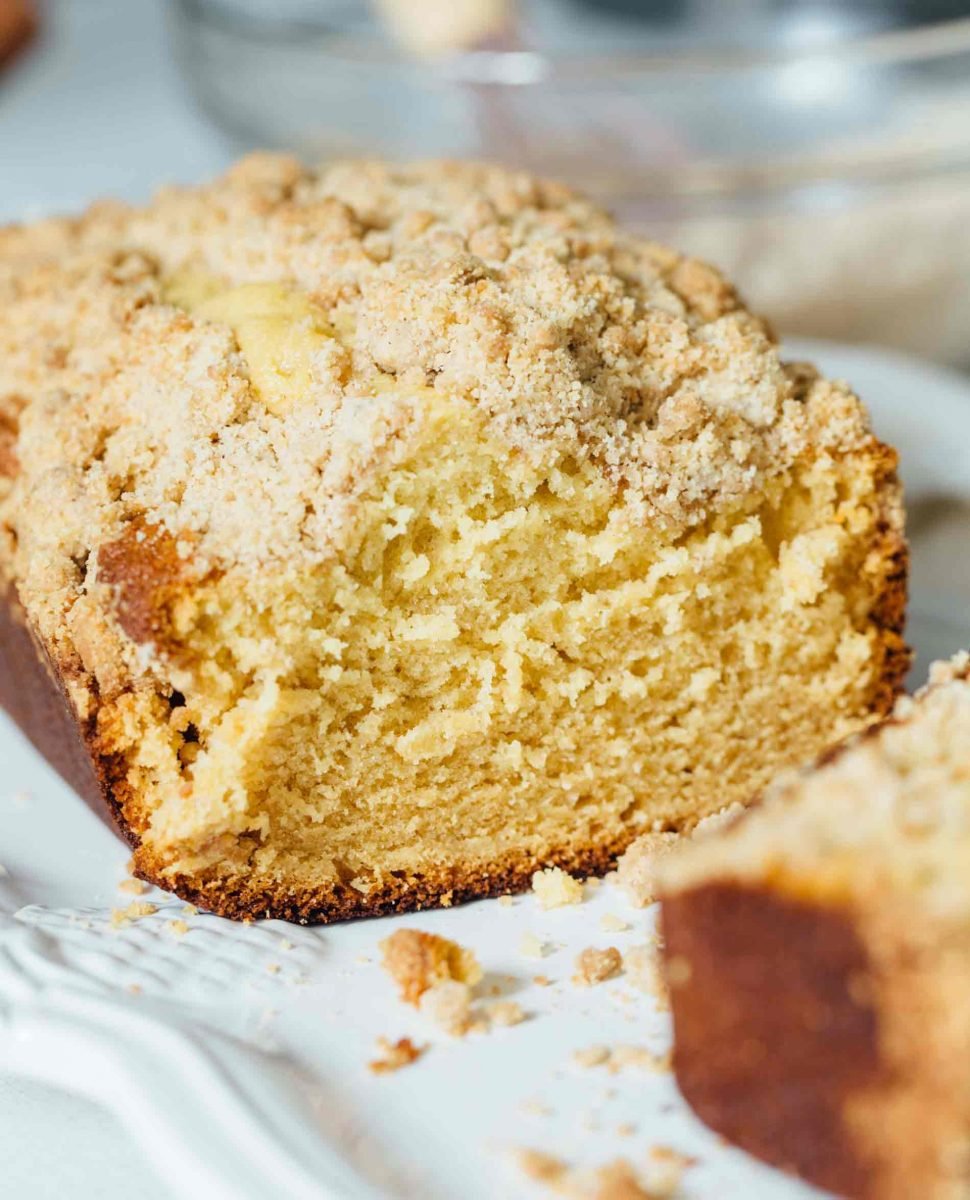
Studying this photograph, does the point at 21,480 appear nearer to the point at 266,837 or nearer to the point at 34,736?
the point at 34,736

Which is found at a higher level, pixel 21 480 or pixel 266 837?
pixel 21 480

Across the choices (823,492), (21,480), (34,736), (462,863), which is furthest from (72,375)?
(823,492)

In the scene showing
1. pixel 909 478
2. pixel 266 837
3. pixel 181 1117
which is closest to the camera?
pixel 181 1117

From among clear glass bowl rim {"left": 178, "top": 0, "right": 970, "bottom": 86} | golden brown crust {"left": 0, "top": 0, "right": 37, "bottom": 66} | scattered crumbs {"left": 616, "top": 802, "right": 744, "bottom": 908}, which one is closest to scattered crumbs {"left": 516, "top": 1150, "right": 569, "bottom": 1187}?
scattered crumbs {"left": 616, "top": 802, "right": 744, "bottom": 908}

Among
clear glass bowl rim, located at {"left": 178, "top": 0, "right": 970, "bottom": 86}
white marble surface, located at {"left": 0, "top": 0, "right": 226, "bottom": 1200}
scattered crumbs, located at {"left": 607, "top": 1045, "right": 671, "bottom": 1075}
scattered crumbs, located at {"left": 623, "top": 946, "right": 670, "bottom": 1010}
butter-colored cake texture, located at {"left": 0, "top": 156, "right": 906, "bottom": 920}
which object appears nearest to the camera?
scattered crumbs, located at {"left": 607, "top": 1045, "right": 671, "bottom": 1075}

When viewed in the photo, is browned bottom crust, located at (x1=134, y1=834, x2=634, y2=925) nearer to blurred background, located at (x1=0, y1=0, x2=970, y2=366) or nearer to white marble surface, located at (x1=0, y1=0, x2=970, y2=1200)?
white marble surface, located at (x1=0, y1=0, x2=970, y2=1200)

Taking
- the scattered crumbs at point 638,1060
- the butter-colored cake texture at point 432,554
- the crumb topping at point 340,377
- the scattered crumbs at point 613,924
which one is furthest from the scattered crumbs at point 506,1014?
A: the crumb topping at point 340,377
